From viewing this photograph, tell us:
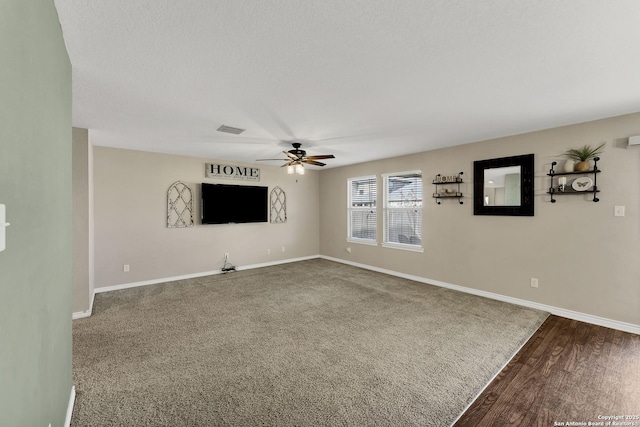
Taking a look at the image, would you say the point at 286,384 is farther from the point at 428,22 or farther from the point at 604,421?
the point at 428,22

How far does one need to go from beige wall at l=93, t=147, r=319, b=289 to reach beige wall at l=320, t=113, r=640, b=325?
3595 millimetres

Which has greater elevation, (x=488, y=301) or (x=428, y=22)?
(x=428, y=22)

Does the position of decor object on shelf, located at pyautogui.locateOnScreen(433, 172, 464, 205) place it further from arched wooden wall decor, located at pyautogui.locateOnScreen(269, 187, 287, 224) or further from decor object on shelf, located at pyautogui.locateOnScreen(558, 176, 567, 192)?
arched wooden wall decor, located at pyautogui.locateOnScreen(269, 187, 287, 224)

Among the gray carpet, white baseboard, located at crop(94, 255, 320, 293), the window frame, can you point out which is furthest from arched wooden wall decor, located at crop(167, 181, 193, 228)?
the window frame

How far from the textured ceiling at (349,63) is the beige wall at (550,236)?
0.41 metres

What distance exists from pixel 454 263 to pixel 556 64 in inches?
132

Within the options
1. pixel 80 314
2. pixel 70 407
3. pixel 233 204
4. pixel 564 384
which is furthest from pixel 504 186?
pixel 80 314

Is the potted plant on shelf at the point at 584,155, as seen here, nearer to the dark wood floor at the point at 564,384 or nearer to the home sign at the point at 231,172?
the dark wood floor at the point at 564,384

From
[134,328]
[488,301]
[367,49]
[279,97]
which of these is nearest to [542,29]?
[367,49]

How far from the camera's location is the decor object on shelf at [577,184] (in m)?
3.40

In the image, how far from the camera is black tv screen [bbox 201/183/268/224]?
562 cm

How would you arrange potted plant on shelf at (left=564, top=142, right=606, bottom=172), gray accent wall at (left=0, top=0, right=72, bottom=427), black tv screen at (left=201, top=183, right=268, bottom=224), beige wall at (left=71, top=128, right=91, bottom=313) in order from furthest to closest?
black tv screen at (left=201, top=183, right=268, bottom=224) < beige wall at (left=71, top=128, right=91, bottom=313) < potted plant on shelf at (left=564, top=142, right=606, bottom=172) < gray accent wall at (left=0, top=0, right=72, bottom=427)

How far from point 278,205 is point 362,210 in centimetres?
202

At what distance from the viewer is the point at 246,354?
2678 millimetres
